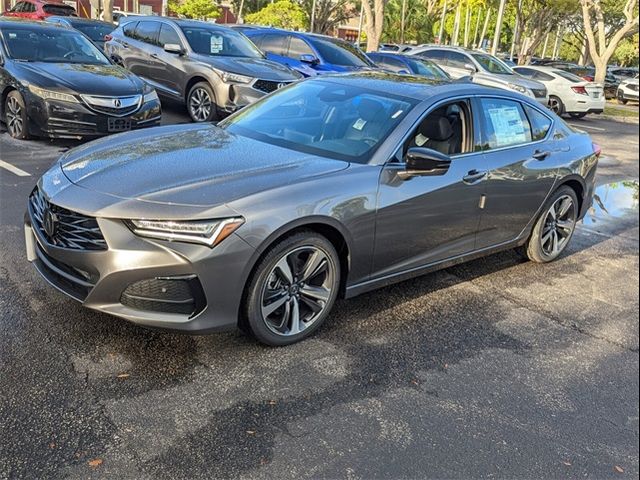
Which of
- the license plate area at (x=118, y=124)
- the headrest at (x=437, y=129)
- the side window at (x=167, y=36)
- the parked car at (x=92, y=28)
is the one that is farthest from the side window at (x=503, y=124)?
the parked car at (x=92, y=28)

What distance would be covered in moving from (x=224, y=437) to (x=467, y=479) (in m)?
1.08

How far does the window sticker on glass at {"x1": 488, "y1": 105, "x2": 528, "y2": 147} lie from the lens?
4.84m

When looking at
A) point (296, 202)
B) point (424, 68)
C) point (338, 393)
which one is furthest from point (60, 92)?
point (424, 68)

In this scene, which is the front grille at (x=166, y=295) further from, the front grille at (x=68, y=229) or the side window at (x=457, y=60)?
the side window at (x=457, y=60)

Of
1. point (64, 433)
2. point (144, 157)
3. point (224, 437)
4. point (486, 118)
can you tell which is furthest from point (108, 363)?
point (486, 118)

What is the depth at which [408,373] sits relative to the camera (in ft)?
11.6

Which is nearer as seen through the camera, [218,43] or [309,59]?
[218,43]

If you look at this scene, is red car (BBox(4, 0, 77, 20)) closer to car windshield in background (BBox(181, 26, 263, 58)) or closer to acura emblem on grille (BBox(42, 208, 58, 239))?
car windshield in background (BBox(181, 26, 263, 58))

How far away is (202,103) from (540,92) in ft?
36.5

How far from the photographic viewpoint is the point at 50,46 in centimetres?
886

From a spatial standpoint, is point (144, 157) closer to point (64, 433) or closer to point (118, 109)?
point (64, 433)

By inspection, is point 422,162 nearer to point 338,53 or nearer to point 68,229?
point 68,229

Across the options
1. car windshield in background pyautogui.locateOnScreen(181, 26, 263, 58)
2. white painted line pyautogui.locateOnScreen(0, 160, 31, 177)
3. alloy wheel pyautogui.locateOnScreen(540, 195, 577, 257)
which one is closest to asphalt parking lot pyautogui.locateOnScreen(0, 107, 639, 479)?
alloy wheel pyautogui.locateOnScreen(540, 195, 577, 257)

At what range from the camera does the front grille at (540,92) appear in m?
17.3
